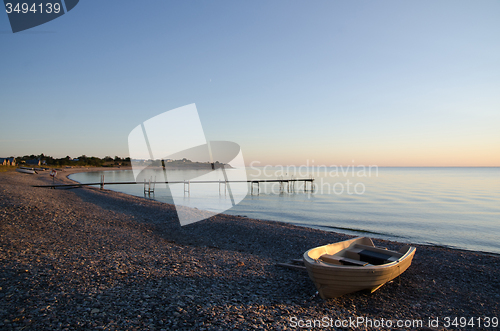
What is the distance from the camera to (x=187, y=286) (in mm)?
5547

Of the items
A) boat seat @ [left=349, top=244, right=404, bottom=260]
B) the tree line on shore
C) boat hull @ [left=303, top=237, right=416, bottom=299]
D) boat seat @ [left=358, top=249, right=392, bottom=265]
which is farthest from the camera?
the tree line on shore

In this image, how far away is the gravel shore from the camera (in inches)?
164

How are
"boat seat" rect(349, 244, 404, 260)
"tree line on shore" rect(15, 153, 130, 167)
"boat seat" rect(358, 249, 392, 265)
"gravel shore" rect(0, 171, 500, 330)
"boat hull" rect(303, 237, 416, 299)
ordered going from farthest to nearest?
1. "tree line on shore" rect(15, 153, 130, 167)
2. "boat seat" rect(349, 244, 404, 260)
3. "boat seat" rect(358, 249, 392, 265)
4. "boat hull" rect(303, 237, 416, 299)
5. "gravel shore" rect(0, 171, 500, 330)

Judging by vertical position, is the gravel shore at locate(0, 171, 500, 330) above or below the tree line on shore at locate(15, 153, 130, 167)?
below

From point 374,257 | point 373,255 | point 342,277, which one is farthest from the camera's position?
point 373,255

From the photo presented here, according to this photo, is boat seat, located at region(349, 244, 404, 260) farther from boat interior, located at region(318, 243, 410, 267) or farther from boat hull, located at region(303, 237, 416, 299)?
boat hull, located at region(303, 237, 416, 299)

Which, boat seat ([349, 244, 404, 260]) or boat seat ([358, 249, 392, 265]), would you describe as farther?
boat seat ([349, 244, 404, 260])

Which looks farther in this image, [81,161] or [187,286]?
[81,161]

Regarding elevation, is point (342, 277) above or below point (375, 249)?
above

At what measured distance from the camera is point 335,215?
21.4 m

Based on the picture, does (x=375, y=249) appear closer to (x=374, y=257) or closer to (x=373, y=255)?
(x=373, y=255)

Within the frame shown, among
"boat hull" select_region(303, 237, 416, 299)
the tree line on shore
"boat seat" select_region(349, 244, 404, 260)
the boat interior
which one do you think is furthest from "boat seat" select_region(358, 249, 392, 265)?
the tree line on shore

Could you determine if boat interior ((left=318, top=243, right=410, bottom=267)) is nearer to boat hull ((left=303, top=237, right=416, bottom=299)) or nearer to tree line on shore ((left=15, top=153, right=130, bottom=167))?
boat hull ((left=303, top=237, right=416, bottom=299))

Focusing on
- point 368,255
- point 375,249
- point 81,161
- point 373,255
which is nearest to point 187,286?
point 368,255
